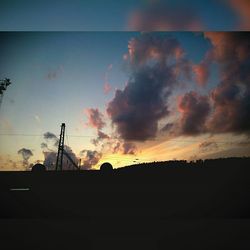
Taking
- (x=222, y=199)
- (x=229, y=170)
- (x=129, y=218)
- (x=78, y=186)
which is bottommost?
(x=129, y=218)

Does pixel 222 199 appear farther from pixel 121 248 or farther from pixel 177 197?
pixel 121 248

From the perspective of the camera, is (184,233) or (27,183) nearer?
(184,233)

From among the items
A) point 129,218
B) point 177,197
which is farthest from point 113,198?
point 177,197

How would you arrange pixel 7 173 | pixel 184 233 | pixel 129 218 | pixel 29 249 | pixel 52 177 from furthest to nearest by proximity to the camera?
A: 1. pixel 7 173
2. pixel 52 177
3. pixel 129 218
4. pixel 184 233
5. pixel 29 249

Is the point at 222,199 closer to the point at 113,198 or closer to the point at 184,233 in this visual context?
the point at 184,233

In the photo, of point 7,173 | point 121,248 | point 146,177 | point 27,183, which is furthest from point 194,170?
point 7,173

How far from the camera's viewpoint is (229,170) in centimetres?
1602

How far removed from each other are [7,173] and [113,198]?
10.5 meters

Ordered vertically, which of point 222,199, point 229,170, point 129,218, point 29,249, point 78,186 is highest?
point 229,170

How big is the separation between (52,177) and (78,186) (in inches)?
123

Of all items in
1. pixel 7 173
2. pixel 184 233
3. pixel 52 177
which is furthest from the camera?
pixel 7 173

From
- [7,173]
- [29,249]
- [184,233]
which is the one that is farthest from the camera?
[7,173]

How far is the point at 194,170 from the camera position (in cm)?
1650

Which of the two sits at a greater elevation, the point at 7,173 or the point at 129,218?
the point at 7,173
